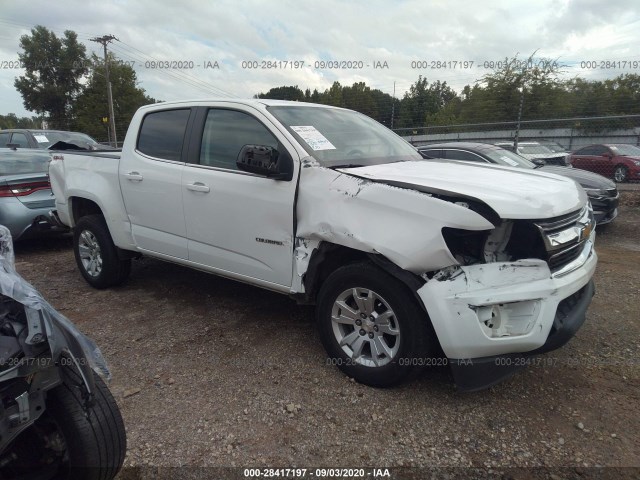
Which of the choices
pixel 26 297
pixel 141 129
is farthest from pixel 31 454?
pixel 141 129

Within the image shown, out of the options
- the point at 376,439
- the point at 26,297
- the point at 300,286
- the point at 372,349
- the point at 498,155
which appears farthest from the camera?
the point at 498,155

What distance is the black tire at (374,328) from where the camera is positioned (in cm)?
256

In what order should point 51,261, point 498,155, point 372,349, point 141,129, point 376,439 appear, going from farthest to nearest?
point 498,155 → point 51,261 → point 141,129 → point 372,349 → point 376,439

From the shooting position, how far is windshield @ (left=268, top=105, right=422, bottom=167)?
318cm

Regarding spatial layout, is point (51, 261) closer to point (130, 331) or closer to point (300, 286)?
point (130, 331)

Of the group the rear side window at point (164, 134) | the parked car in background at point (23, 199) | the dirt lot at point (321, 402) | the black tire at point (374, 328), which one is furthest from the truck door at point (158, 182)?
the parked car in background at point (23, 199)

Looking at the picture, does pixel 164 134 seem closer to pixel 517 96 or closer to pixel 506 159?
pixel 506 159

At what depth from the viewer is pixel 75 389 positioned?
67.3 inches

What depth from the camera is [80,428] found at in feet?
5.55

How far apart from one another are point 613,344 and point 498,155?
4.75m

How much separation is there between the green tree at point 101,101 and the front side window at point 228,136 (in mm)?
34786

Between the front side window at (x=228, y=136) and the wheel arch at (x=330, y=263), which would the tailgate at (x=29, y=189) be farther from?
the wheel arch at (x=330, y=263)

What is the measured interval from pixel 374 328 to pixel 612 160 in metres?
15.0

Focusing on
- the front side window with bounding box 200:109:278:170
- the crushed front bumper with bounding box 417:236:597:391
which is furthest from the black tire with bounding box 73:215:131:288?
the crushed front bumper with bounding box 417:236:597:391
